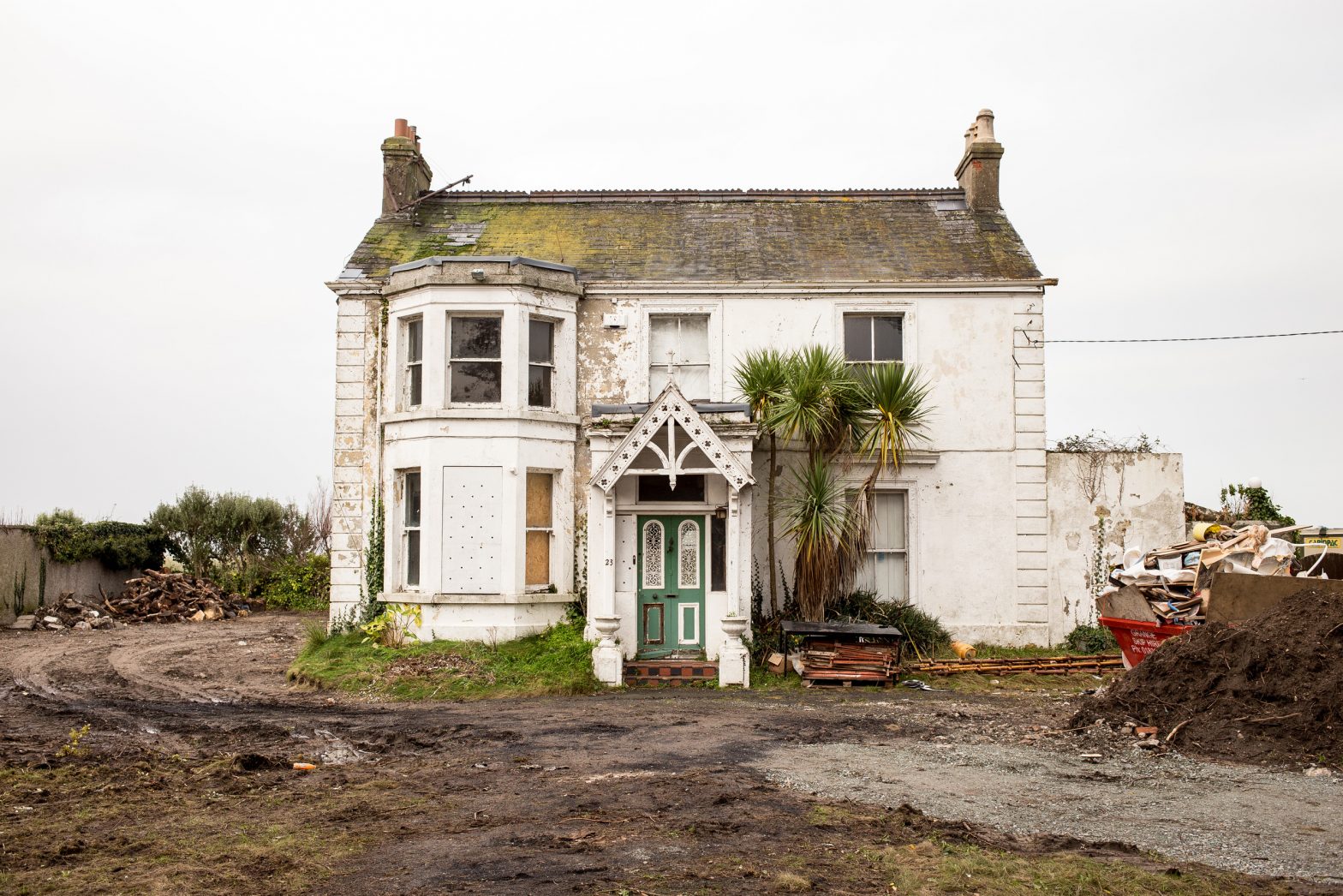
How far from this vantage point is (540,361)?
18.4 m

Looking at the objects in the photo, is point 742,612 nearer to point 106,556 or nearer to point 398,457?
point 398,457

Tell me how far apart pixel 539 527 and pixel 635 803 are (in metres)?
9.88

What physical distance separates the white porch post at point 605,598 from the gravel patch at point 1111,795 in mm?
5327

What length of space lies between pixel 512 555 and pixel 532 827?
993 centimetres

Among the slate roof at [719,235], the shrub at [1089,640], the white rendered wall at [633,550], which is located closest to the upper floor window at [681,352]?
the slate roof at [719,235]

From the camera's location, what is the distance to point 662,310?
18.9 meters

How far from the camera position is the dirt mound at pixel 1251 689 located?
1036 centimetres

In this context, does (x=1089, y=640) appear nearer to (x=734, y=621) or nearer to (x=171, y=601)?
(x=734, y=621)

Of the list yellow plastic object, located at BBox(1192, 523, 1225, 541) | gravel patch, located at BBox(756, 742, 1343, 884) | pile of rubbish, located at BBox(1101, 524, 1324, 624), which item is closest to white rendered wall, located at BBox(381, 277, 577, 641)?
gravel patch, located at BBox(756, 742, 1343, 884)

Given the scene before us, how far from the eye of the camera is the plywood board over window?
17.9 meters

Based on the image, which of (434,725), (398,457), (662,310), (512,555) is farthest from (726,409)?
(434,725)

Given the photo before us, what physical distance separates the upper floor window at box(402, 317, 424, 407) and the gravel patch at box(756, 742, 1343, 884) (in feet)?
33.1

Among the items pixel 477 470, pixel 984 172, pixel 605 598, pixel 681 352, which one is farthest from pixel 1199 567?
pixel 477 470

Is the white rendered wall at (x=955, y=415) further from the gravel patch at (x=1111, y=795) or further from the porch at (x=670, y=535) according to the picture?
the gravel patch at (x=1111, y=795)
